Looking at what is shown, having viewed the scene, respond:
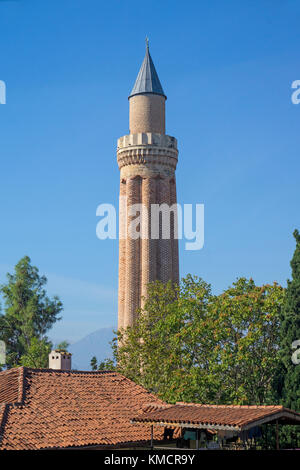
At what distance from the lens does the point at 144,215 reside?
53.6m

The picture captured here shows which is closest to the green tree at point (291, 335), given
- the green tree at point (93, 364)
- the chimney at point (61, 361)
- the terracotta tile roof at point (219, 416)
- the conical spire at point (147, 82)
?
the terracotta tile roof at point (219, 416)

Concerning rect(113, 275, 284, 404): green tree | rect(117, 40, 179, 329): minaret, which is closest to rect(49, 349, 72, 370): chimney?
rect(113, 275, 284, 404): green tree

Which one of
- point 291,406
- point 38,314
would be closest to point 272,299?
point 291,406

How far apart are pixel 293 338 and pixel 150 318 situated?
40.0 feet

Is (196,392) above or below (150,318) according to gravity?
below

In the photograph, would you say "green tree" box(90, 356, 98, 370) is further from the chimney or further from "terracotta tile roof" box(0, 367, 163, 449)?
"terracotta tile roof" box(0, 367, 163, 449)

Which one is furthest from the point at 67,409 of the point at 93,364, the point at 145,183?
the point at 145,183

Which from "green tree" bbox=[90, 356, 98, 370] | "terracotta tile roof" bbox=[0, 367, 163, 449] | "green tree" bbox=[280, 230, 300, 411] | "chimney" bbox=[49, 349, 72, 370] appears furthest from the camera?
"green tree" bbox=[90, 356, 98, 370]

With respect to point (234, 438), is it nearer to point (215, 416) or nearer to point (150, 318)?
point (215, 416)

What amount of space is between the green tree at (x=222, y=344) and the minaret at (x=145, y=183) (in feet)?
52.4

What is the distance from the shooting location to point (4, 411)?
22.8 m

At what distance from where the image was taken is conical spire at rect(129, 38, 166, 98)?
176 feet

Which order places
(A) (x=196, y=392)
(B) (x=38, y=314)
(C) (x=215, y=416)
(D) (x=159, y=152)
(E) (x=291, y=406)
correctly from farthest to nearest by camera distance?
(B) (x=38, y=314) → (D) (x=159, y=152) → (A) (x=196, y=392) → (E) (x=291, y=406) → (C) (x=215, y=416)

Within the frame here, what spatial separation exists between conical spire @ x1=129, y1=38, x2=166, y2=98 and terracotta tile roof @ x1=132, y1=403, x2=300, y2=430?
33.6m
